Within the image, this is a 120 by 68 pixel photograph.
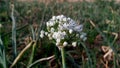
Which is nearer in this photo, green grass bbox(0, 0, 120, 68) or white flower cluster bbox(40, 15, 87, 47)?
white flower cluster bbox(40, 15, 87, 47)

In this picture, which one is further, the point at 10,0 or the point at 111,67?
the point at 10,0

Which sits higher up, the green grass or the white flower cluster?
the white flower cluster

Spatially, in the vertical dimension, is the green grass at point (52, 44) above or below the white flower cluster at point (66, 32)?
below

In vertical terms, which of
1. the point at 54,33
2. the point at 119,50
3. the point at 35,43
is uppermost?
the point at 54,33

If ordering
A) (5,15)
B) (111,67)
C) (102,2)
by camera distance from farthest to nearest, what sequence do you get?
(102,2) < (5,15) < (111,67)

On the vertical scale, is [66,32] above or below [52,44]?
above

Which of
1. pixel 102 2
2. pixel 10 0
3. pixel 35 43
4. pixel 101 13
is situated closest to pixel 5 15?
pixel 10 0

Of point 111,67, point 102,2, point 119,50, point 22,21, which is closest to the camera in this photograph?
point 111,67

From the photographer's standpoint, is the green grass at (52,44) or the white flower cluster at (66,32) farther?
the green grass at (52,44)

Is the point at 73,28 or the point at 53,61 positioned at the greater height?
the point at 73,28

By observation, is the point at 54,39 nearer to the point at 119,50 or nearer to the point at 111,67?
the point at 111,67

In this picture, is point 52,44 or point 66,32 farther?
point 52,44
